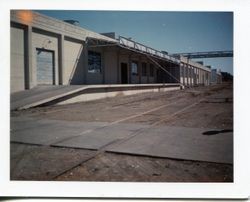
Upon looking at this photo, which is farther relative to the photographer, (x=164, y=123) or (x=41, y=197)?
(x=164, y=123)

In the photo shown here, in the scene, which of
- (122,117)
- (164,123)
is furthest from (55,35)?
(164,123)

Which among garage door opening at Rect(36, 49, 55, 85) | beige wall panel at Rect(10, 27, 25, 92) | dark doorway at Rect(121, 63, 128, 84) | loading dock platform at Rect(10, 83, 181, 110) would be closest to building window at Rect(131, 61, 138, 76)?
dark doorway at Rect(121, 63, 128, 84)

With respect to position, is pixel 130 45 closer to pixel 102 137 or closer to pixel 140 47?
pixel 140 47

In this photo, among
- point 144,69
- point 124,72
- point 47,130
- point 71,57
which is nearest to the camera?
point 47,130

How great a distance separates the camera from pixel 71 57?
1795cm

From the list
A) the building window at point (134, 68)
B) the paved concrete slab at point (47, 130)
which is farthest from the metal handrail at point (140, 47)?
the paved concrete slab at point (47, 130)

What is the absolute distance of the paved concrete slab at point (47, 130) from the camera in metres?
6.44

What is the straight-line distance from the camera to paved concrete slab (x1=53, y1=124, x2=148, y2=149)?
19.7 ft

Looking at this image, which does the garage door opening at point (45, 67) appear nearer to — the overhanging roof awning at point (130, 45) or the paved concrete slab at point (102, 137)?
the overhanging roof awning at point (130, 45)

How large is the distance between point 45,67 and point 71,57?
2.61m

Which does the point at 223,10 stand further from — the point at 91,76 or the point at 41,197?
the point at 91,76

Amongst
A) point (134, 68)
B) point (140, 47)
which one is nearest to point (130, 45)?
point (140, 47)

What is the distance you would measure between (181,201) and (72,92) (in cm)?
998

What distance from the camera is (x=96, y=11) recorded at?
210 inches
